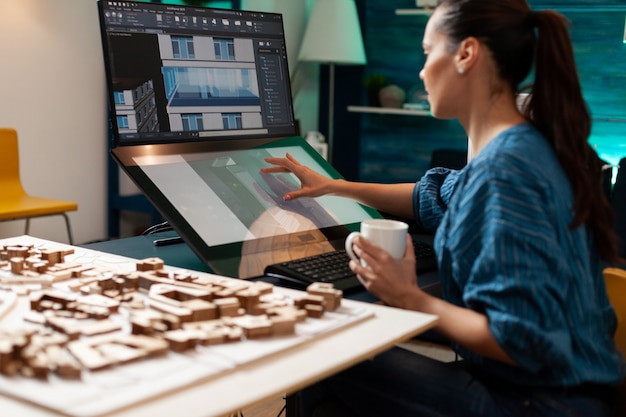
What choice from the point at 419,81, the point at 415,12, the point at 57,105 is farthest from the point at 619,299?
the point at 419,81

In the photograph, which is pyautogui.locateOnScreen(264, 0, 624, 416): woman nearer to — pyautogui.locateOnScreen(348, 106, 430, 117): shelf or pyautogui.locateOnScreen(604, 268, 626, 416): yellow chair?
pyautogui.locateOnScreen(604, 268, 626, 416): yellow chair

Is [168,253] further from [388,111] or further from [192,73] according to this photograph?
[388,111]

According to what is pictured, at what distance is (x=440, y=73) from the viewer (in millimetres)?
1214

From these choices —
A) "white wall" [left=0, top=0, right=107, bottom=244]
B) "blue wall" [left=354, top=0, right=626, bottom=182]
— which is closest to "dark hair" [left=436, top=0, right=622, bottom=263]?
"white wall" [left=0, top=0, right=107, bottom=244]

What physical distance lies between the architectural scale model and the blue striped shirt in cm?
21

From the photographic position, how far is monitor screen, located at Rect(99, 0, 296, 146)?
4.74 ft

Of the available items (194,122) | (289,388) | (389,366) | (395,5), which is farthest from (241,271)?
(395,5)

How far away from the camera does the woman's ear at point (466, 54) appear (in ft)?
3.81

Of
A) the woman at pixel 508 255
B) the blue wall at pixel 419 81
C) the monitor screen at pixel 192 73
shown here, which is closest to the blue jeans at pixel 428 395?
the woman at pixel 508 255

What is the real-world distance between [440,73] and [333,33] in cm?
371

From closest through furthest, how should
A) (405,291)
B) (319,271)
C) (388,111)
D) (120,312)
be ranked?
(120,312)
(405,291)
(319,271)
(388,111)

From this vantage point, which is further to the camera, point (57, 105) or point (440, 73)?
point (57, 105)

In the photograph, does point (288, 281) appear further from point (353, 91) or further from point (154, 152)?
point (353, 91)

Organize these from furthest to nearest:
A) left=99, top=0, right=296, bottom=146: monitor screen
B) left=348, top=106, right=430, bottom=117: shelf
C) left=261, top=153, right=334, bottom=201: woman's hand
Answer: left=348, top=106, right=430, bottom=117: shelf → left=261, top=153, right=334, bottom=201: woman's hand → left=99, top=0, right=296, bottom=146: monitor screen
